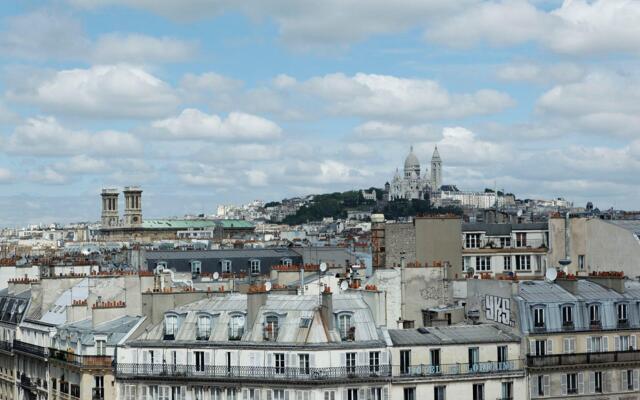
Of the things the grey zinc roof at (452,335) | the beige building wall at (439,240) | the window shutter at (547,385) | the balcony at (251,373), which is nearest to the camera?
the balcony at (251,373)

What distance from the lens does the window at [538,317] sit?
2131 inches

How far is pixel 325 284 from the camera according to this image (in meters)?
59.2

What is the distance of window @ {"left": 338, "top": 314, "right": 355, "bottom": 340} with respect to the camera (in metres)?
51.6

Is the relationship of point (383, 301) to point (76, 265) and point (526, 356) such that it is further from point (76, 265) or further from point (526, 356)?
point (76, 265)

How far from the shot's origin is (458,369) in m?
52.1

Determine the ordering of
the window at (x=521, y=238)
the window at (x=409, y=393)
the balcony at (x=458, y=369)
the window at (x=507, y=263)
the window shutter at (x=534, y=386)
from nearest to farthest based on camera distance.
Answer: the window at (x=409, y=393)
the balcony at (x=458, y=369)
the window shutter at (x=534, y=386)
the window at (x=507, y=263)
the window at (x=521, y=238)

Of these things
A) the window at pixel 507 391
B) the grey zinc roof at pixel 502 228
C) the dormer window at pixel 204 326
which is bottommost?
the window at pixel 507 391

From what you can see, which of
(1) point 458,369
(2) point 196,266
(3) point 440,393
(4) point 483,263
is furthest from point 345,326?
(2) point 196,266

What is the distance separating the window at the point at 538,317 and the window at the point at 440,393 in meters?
4.98

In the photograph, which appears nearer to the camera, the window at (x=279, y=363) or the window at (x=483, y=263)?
the window at (x=279, y=363)

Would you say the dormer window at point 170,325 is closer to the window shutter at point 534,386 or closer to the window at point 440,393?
the window at point 440,393

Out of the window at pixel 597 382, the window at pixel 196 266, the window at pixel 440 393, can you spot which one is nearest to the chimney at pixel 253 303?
the window at pixel 440 393

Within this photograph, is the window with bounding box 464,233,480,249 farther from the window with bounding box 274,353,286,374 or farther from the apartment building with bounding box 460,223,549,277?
the window with bounding box 274,353,286,374

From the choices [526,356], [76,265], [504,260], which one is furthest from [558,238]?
[76,265]
